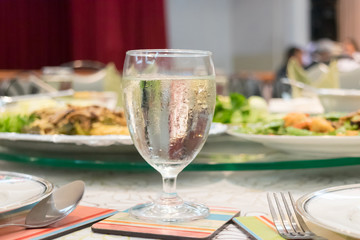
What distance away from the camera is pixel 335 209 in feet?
1.34

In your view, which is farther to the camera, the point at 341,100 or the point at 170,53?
the point at 341,100

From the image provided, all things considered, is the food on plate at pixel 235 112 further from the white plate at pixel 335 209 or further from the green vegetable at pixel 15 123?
the white plate at pixel 335 209

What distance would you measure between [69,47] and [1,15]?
1.14 m

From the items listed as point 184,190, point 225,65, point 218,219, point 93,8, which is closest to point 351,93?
point 184,190


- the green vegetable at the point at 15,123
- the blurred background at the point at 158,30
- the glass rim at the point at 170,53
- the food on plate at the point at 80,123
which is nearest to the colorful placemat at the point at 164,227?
the glass rim at the point at 170,53

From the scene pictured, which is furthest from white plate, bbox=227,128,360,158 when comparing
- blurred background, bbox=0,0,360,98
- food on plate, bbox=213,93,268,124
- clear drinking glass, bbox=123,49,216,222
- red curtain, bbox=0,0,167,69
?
red curtain, bbox=0,0,167,69

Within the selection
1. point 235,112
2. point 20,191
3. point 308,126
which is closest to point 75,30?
point 235,112

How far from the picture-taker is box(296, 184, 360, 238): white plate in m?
0.36

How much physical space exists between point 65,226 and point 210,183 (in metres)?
0.25

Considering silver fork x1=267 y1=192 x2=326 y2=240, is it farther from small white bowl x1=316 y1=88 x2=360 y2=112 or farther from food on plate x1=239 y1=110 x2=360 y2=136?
small white bowl x1=316 y1=88 x2=360 y2=112

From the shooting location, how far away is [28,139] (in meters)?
0.74

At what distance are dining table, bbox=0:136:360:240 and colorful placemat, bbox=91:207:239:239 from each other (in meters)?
0.06

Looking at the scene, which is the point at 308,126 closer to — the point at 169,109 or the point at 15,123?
the point at 169,109

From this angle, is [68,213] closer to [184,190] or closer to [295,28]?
[184,190]
